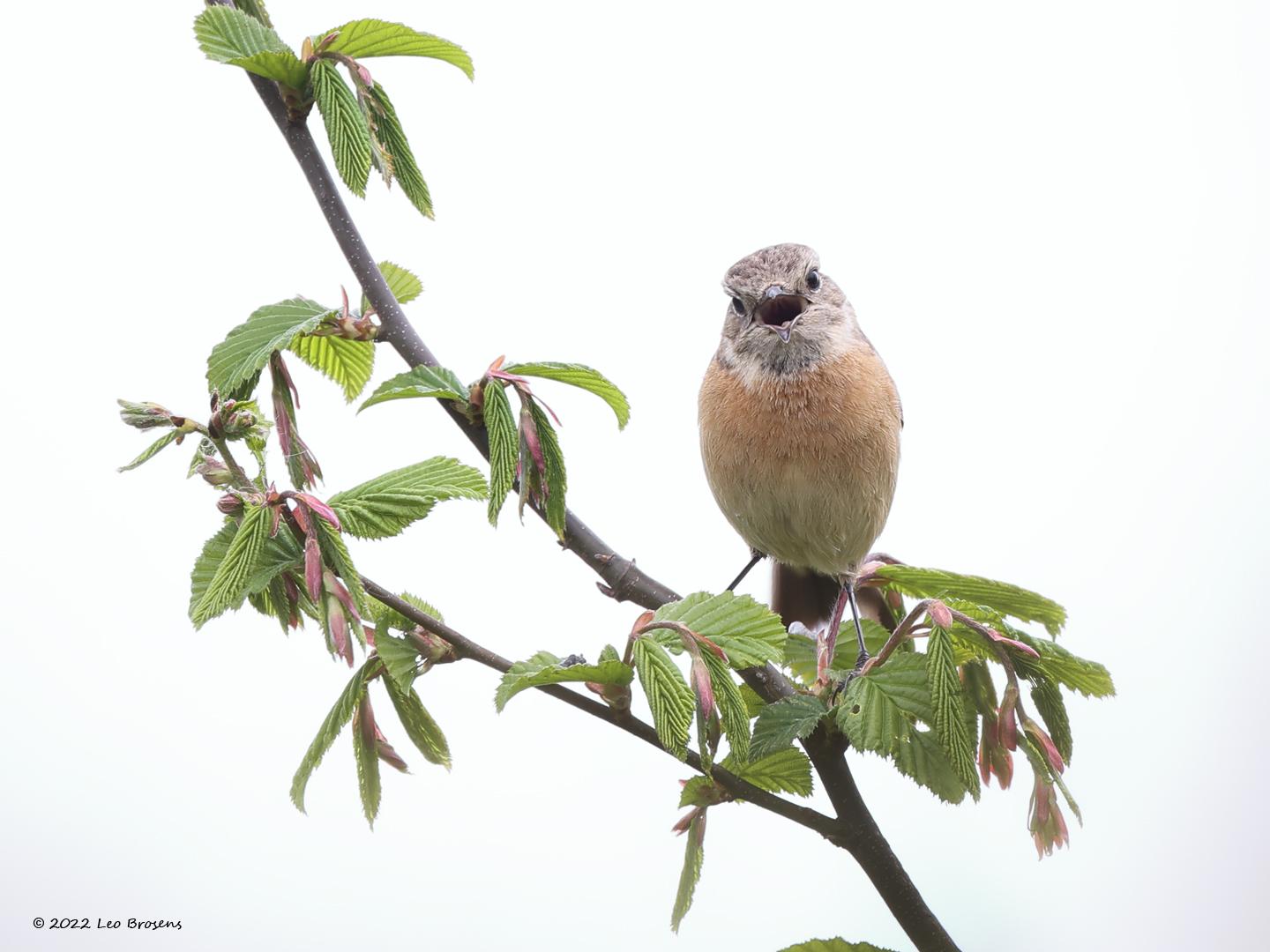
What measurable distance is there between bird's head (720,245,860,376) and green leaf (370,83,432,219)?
59 centimetres

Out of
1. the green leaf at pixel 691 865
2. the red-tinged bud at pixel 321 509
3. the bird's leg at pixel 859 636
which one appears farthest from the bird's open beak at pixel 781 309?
the red-tinged bud at pixel 321 509

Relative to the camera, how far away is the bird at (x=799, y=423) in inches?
61.1

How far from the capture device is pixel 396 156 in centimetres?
98

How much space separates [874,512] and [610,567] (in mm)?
646

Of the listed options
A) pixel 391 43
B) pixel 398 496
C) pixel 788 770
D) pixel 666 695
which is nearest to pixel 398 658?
pixel 398 496

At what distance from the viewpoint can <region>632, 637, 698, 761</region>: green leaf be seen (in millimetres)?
830

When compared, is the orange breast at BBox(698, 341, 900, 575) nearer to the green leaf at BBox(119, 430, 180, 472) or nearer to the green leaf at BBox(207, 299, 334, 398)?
the green leaf at BBox(207, 299, 334, 398)

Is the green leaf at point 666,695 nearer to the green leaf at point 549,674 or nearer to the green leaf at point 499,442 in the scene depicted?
the green leaf at point 549,674

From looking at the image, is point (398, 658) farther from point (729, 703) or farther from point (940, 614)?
point (940, 614)

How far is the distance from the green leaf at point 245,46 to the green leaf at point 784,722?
2.11 feet

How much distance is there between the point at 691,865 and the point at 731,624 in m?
0.29

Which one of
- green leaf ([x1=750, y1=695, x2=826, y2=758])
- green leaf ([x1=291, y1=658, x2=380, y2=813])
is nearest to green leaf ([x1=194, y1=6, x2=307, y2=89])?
green leaf ([x1=291, y1=658, x2=380, y2=813])

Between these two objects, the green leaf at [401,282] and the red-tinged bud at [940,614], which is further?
the green leaf at [401,282]

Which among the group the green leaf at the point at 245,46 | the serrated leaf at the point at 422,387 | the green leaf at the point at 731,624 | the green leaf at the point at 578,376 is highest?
the green leaf at the point at 245,46
